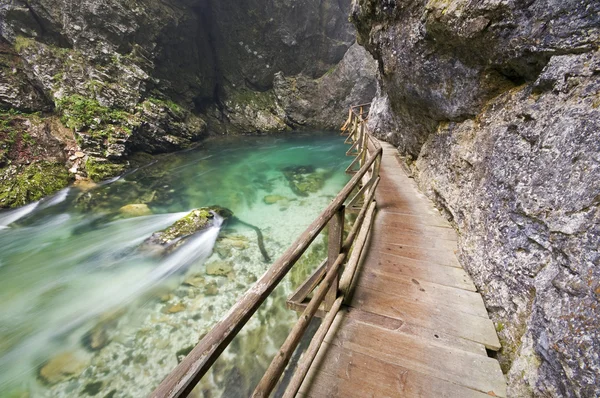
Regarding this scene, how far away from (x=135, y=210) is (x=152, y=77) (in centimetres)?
1325

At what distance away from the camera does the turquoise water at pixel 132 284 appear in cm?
468

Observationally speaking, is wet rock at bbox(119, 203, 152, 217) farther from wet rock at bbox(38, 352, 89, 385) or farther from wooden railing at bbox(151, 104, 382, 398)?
wooden railing at bbox(151, 104, 382, 398)

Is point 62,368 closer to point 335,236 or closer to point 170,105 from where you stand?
point 335,236

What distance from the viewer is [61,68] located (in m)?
15.4

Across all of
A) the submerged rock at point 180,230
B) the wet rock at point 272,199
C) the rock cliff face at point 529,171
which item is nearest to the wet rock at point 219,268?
the submerged rock at point 180,230

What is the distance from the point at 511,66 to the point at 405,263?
3.00m

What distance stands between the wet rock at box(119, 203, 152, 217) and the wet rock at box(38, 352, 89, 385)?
6054 mm

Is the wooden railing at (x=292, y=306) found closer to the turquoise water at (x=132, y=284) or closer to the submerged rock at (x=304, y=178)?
the turquoise water at (x=132, y=284)

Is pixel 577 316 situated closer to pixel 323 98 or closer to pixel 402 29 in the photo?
pixel 402 29

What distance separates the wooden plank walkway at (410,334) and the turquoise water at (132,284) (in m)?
2.75

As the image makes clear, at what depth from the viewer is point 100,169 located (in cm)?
1350

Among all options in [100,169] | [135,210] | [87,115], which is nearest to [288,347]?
[135,210]

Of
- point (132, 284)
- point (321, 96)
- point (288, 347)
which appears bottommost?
point (132, 284)

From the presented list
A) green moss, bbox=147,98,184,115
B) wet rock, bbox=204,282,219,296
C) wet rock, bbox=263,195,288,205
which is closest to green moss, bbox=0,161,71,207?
green moss, bbox=147,98,184,115
